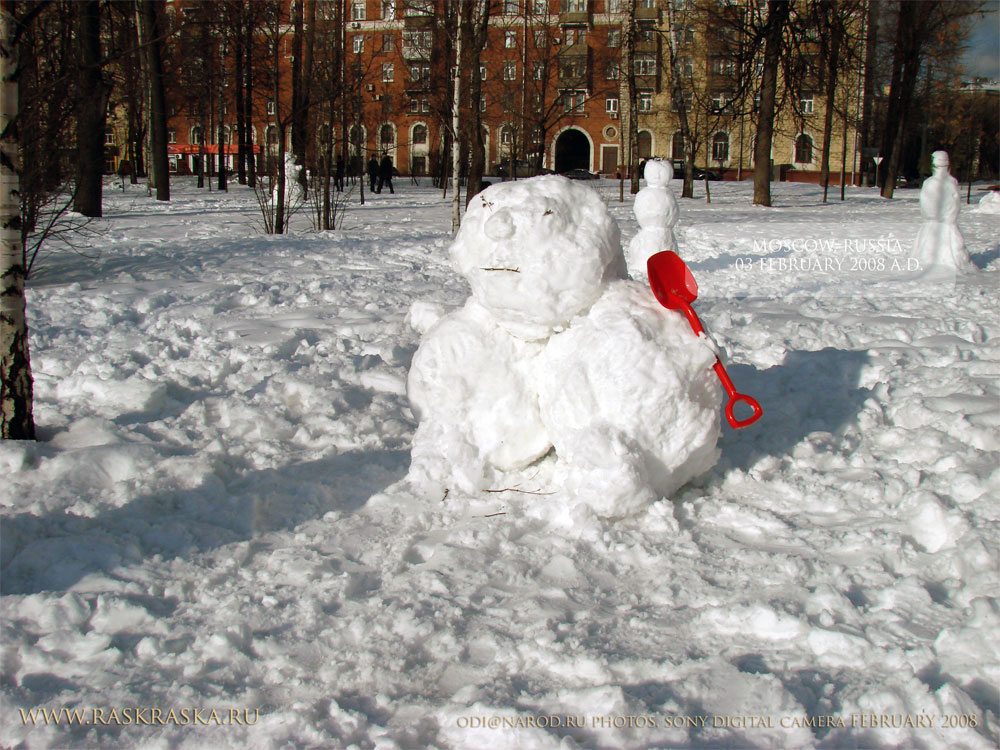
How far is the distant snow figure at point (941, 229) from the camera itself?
34.6 feet

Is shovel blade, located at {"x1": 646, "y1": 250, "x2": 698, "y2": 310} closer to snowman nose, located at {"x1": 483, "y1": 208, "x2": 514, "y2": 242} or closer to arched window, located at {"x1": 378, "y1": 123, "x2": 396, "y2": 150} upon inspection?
snowman nose, located at {"x1": 483, "y1": 208, "x2": 514, "y2": 242}

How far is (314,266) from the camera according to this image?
9.85 meters

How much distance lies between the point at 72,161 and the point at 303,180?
6955 millimetres

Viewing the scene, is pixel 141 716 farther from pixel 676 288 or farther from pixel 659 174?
pixel 659 174

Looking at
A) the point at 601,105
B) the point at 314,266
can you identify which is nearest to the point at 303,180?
the point at 314,266

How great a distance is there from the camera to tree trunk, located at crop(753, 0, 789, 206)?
17.5 metres

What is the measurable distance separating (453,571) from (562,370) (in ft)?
3.39

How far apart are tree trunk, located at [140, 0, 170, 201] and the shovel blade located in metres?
16.5

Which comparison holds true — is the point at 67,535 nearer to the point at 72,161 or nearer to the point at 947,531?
the point at 947,531

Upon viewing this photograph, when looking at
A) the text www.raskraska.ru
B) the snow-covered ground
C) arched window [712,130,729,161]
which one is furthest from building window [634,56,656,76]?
the text www.raskraska.ru

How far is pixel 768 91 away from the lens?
19.7m

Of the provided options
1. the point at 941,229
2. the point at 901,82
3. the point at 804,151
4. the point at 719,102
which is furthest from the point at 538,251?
the point at 804,151

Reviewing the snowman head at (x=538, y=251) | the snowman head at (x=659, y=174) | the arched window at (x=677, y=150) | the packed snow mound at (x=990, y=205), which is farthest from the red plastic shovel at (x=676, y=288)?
the arched window at (x=677, y=150)

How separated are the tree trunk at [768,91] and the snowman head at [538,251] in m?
15.9
